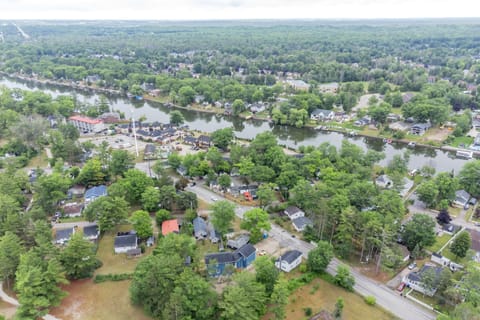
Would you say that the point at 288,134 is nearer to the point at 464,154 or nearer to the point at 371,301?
the point at 464,154

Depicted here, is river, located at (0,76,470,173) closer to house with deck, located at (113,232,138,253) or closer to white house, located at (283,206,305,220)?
white house, located at (283,206,305,220)

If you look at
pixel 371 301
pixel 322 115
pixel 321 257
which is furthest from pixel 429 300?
pixel 322 115

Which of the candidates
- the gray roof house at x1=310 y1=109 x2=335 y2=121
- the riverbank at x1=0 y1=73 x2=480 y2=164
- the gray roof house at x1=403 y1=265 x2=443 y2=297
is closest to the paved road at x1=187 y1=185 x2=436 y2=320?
the gray roof house at x1=403 y1=265 x2=443 y2=297

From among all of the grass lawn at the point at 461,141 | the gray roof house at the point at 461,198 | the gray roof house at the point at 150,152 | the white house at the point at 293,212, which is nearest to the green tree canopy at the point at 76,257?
the white house at the point at 293,212

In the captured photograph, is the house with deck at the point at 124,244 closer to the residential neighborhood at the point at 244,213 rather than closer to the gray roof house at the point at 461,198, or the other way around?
the residential neighborhood at the point at 244,213

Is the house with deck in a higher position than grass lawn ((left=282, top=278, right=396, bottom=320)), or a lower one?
higher
